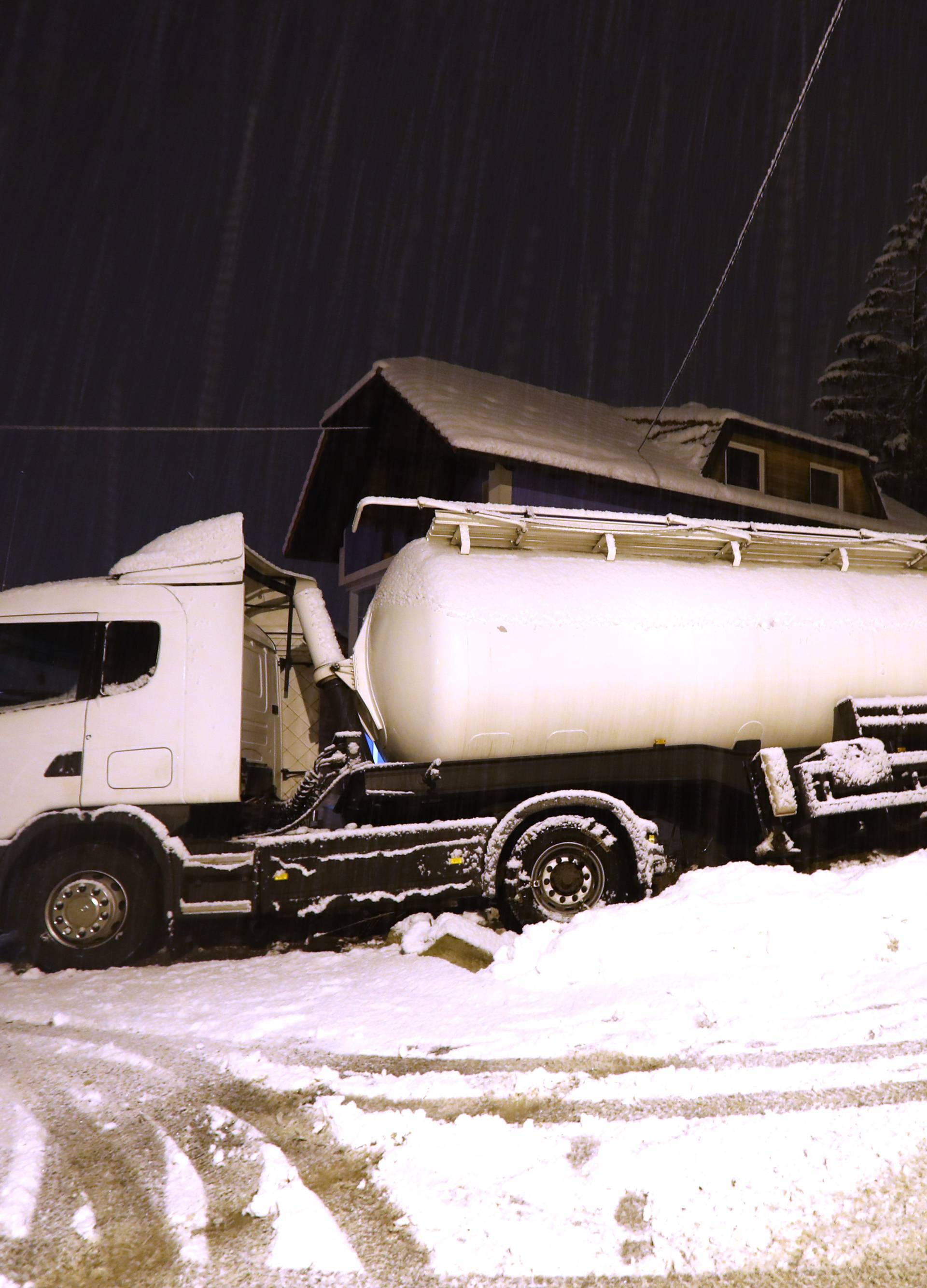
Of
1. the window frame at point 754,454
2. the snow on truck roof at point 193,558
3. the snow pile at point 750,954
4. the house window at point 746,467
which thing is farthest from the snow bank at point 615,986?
the house window at point 746,467

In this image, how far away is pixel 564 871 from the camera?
6020mm

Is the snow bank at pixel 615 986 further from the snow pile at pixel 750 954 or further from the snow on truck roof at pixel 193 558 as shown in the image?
the snow on truck roof at pixel 193 558

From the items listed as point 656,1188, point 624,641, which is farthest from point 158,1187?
point 624,641

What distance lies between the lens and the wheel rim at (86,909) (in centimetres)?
573

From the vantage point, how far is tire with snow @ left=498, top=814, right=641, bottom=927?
592 cm

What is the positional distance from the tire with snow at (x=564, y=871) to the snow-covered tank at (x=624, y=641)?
0.63 m

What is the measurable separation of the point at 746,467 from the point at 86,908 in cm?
1975

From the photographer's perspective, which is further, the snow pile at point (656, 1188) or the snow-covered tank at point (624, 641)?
the snow-covered tank at point (624, 641)

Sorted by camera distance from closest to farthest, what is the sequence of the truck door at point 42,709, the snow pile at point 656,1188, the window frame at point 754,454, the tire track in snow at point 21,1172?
the snow pile at point 656,1188
the tire track in snow at point 21,1172
the truck door at point 42,709
the window frame at point 754,454

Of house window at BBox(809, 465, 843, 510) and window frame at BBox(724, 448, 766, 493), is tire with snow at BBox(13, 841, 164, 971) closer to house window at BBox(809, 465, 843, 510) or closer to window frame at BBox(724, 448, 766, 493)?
window frame at BBox(724, 448, 766, 493)

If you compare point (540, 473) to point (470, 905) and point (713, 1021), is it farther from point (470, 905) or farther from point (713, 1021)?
point (713, 1021)

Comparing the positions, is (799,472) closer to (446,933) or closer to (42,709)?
(446,933)

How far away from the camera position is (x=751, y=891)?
17.5 feet

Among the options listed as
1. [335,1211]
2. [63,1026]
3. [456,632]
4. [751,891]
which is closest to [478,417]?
[456,632]
